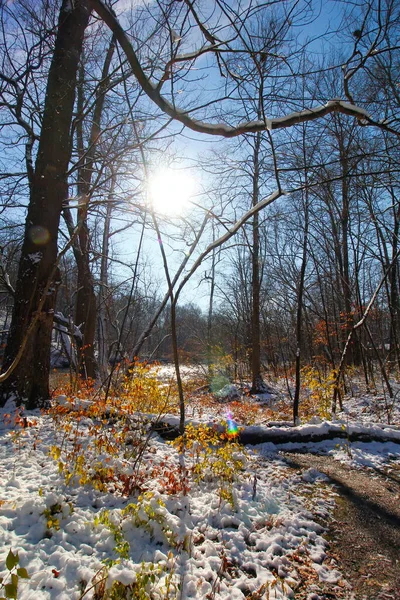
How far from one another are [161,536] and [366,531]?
1686mm

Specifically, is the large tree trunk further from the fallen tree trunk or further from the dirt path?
the dirt path

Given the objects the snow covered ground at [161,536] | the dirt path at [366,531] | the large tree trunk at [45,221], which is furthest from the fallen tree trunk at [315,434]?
the large tree trunk at [45,221]

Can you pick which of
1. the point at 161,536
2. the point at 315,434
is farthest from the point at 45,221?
the point at 315,434

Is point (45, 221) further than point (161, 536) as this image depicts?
Yes

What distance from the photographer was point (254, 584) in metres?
1.94

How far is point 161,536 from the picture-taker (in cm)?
220

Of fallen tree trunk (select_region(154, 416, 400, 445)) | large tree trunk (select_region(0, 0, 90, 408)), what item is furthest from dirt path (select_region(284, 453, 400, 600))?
large tree trunk (select_region(0, 0, 90, 408))

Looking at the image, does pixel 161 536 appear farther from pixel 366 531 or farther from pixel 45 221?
pixel 45 221

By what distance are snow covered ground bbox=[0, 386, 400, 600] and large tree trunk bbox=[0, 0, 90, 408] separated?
108 cm

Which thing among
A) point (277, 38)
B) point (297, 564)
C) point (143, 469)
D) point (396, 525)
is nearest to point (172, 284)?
point (143, 469)

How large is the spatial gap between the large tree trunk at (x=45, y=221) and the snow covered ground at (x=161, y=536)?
1079 mm

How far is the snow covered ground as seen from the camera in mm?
1731

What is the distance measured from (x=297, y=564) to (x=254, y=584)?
1.32ft

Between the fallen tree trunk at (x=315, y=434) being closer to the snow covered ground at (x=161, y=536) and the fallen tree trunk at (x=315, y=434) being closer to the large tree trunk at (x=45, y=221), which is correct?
the snow covered ground at (x=161, y=536)
